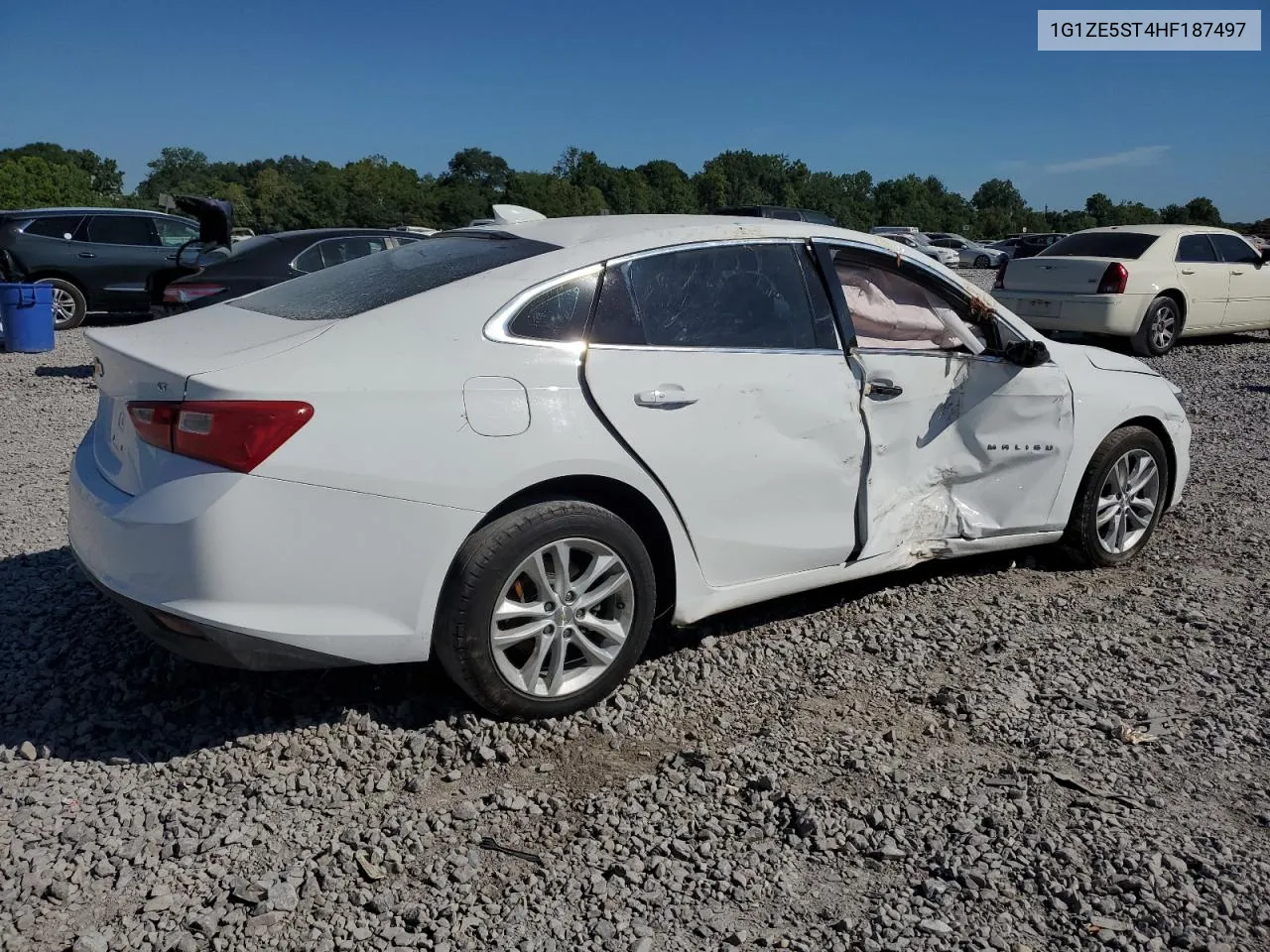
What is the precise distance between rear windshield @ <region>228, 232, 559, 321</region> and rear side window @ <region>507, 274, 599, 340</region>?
0.24 metres

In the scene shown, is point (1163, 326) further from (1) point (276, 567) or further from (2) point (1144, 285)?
(1) point (276, 567)

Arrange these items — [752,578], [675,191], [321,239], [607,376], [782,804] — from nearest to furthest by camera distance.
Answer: [782,804] → [607,376] → [752,578] → [321,239] → [675,191]

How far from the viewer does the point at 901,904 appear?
8.61ft

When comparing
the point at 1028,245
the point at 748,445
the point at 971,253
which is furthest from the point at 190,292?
the point at 971,253

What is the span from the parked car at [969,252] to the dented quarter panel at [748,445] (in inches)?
1771

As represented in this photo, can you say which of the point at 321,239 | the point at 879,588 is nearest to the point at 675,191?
the point at 321,239

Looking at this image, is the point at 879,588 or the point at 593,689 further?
the point at 879,588

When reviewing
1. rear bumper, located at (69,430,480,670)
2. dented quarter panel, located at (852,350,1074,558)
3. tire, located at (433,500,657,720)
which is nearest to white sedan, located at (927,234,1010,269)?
dented quarter panel, located at (852,350,1074,558)

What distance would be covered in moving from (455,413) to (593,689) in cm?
104

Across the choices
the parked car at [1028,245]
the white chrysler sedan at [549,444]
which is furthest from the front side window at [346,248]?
the parked car at [1028,245]

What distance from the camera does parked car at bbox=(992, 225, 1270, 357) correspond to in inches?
493

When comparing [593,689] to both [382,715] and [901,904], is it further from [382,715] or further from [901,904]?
[901,904]

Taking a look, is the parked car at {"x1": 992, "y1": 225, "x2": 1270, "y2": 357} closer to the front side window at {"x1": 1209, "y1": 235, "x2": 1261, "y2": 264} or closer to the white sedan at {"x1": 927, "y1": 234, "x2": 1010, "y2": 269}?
the front side window at {"x1": 1209, "y1": 235, "x2": 1261, "y2": 264}

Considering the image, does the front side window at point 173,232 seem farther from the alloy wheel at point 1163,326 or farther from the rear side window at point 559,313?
the rear side window at point 559,313
